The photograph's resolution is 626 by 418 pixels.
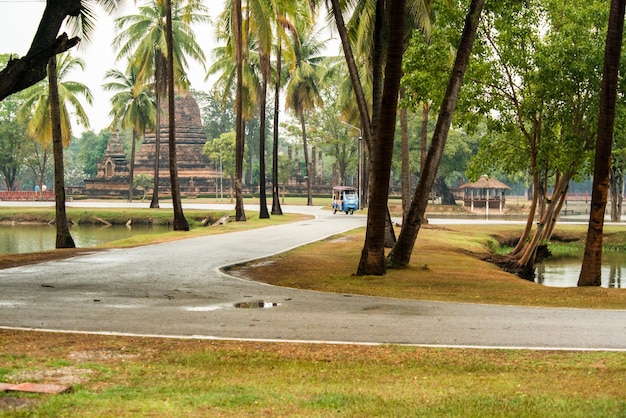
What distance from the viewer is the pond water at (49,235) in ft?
117

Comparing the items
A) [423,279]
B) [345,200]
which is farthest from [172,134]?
[345,200]

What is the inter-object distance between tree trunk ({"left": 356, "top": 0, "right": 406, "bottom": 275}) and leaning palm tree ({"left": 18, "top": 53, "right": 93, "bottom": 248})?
1208cm

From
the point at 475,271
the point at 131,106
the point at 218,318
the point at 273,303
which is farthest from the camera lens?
the point at 131,106

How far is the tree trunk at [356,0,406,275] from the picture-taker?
16.8 metres

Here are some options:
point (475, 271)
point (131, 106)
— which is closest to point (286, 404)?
point (475, 271)

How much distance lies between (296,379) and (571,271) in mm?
22196

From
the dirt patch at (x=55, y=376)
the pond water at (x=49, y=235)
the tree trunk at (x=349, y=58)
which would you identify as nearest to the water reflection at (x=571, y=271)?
the tree trunk at (x=349, y=58)

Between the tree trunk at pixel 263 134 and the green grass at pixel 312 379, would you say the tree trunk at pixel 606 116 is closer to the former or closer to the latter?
the green grass at pixel 312 379

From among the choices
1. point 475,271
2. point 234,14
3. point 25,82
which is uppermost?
point 234,14

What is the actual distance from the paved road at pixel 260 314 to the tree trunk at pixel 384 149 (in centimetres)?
293

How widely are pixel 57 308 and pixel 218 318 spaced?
2.48 meters

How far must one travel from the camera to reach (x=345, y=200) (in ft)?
185

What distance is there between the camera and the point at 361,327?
36.6 feet

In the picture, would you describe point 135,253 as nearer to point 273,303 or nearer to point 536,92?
point 273,303
